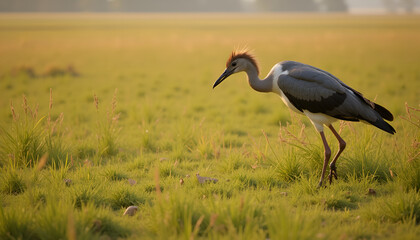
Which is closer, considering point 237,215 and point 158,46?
point 237,215

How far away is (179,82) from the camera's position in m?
15.9

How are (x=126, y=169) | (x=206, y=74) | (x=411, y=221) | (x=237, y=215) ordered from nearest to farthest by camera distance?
(x=237, y=215)
(x=411, y=221)
(x=126, y=169)
(x=206, y=74)

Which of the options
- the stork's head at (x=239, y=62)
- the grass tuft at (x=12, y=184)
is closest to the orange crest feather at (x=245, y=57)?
the stork's head at (x=239, y=62)

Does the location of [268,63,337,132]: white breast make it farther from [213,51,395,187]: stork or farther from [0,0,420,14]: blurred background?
[0,0,420,14]: blurred background

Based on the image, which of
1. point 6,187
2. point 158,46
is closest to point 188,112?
point 6,187

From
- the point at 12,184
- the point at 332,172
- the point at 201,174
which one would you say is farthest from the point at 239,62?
the point at 12,184

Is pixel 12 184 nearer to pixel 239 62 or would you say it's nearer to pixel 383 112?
pixel 239 62

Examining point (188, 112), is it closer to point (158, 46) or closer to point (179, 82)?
point (179, 82)

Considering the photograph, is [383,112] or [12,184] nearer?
[12,184]

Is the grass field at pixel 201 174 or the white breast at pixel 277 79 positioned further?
the white breast at pixel 277 79

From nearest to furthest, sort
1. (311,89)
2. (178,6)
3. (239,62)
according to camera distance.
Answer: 1. (311,89)
2. (239,62)
3. (178,6)

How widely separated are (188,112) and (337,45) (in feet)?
71.2

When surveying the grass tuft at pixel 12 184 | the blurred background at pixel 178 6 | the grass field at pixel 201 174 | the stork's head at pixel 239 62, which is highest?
the blurred background at pixel 178 6

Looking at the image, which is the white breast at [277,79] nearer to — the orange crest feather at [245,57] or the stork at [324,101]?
the stork at [324,101]
